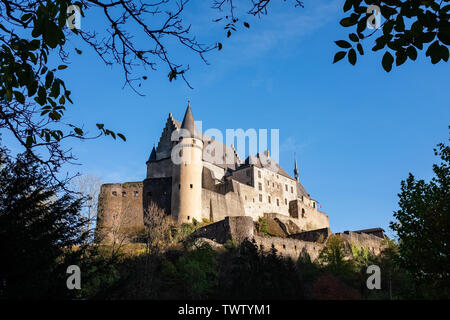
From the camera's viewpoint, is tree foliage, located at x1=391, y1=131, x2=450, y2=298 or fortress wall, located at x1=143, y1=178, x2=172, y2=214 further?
fortress wall, located at x1=143, y1=178, x2=172, y2=214

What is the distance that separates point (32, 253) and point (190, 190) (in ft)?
120

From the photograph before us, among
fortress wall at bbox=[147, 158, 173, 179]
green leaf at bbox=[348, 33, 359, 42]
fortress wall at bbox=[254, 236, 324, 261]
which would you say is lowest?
fortress wall at bbox=[254, 236, 324, 261]

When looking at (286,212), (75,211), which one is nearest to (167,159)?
(286,212)

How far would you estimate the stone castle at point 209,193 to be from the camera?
145 feet

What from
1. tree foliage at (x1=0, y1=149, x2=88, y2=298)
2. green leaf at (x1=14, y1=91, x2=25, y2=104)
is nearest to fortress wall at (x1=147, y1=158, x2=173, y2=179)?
tree foliage at (x1=0, y1=149, x2=88, y2=298)

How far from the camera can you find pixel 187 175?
46062 mm

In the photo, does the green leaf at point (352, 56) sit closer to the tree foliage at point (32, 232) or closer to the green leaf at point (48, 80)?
the green leaf at point (48, 80)

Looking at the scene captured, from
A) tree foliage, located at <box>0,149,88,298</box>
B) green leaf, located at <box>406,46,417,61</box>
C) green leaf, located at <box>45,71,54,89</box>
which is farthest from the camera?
tree foliage, located at <box>0,149,88,298</box>

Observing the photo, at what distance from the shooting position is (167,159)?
168 ft

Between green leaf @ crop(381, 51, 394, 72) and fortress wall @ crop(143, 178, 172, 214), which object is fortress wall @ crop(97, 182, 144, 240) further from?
green leaf @ crop(381, 51, 394, 72)

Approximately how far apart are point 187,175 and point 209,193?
388cm

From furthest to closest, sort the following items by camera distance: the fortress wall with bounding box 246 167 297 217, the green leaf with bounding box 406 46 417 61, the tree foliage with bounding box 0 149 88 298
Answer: the fortress wall with bounding box 246 167 297 217
the tree foliage with bounding box 0 149 88 298
the green leaf with bounding box 406 46 417 61

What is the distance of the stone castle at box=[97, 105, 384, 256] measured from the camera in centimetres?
4416
